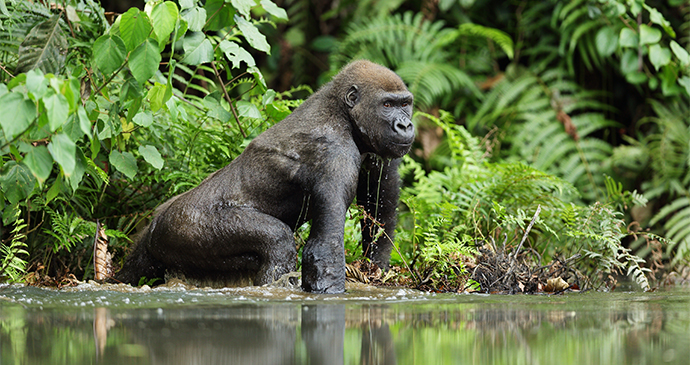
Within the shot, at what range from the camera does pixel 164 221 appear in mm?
4359

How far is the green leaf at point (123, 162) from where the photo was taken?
14.0ft

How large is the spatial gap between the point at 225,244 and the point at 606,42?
5.69 metres

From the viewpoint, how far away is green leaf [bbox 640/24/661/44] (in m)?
6.68

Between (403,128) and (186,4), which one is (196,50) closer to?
(186,4)

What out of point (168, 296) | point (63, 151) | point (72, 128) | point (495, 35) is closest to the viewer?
point (63, 151)

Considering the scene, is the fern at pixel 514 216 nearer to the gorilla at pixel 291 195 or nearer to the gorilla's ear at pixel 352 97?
the gorilla at pixel 291 195

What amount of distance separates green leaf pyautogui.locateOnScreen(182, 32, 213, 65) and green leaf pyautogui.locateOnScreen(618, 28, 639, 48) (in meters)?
4.77

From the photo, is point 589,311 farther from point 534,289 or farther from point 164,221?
point 164,221

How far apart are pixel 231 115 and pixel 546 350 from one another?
3140 millimetres

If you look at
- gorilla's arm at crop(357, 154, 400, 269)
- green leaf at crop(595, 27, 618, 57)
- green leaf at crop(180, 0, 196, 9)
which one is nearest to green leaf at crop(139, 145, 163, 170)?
green leaf at crop(180, 0, 196, 9)

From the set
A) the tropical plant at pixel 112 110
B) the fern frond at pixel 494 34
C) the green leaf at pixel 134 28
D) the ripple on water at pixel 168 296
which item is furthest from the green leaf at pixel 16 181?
the fern frond at pixel 494 34

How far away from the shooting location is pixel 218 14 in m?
4.39

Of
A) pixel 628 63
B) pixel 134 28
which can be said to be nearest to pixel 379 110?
pixel 134 28

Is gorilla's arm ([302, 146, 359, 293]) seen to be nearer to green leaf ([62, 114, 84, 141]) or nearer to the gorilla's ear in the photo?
→ the gorilla's ear
